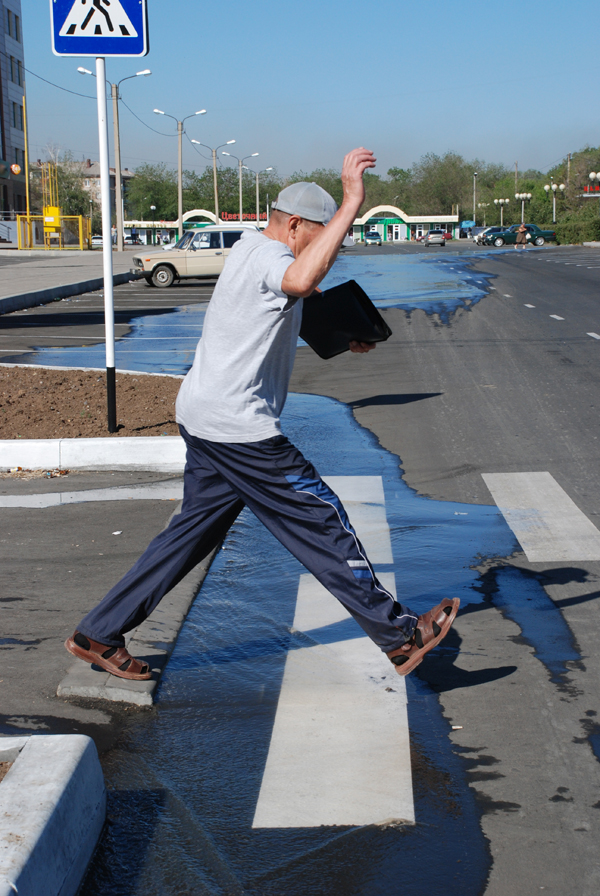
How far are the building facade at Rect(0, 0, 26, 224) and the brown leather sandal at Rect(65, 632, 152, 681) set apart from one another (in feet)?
228

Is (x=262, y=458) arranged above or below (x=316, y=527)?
above

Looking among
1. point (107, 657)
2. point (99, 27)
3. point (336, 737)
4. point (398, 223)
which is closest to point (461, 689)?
point (336, 737)

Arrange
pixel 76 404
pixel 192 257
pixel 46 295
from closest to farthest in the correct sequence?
1. pixel 76 404
2. pixel 46 295
3. pixel 192 257

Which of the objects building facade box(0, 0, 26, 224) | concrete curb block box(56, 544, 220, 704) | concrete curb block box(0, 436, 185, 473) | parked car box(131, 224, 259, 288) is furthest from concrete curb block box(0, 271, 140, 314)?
building facade box(0, 0, 26, 224)

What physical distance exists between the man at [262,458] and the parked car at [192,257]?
2593cm

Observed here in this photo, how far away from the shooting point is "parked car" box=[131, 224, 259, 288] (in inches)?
1135

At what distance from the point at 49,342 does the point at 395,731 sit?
13031 millimetres

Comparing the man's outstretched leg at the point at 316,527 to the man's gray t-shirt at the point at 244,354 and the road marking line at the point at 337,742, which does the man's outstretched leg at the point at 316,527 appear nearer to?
the man's gray t-shirt at the point at 244,354

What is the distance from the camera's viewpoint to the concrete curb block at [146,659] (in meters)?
3.53

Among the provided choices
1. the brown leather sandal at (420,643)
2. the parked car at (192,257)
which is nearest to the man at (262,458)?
the brown leather sandal at (420,643)

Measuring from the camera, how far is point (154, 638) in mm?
4012

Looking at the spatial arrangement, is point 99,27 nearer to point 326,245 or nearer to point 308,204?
point 308,204

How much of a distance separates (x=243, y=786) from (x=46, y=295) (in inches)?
874

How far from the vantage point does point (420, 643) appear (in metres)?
3.41
